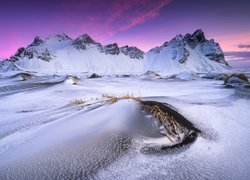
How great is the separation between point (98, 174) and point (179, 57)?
180 metres

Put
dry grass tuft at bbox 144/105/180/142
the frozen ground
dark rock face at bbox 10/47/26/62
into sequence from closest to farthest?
the frozen ground, dry grass tuft at bbox 144/105/180/142, dark rock face at bbox 10/47/26/62

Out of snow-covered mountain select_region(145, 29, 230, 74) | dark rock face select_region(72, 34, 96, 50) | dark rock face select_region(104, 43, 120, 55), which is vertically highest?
dark rock face select_region(72, 34, 96, 50)

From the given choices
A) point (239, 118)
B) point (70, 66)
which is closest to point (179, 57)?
point (70, 66)

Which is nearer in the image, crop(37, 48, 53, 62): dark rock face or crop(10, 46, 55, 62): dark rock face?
crop(10, 46, 55, 62): dark rock face

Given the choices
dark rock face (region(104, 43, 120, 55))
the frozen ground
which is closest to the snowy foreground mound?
dark rock face (region(104, 43, 120, 55))

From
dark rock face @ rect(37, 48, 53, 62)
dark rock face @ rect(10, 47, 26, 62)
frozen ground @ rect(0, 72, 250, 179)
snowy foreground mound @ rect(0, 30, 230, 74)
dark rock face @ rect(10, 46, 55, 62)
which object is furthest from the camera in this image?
dark rock face @ rect(10, 47, 26, 62)

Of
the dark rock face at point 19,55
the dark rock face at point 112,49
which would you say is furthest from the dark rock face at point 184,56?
the dark rock face at point 19,55

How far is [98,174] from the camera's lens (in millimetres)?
2256

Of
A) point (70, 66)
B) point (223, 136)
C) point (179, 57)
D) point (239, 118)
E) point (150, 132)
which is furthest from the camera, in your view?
point (179, 57)

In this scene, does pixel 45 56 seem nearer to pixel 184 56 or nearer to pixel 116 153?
pixel 184 56

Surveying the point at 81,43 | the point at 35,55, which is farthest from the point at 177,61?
the point at 35,55

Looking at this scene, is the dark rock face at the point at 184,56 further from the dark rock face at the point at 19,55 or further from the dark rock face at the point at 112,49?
the dark rock face at the point at 19,55

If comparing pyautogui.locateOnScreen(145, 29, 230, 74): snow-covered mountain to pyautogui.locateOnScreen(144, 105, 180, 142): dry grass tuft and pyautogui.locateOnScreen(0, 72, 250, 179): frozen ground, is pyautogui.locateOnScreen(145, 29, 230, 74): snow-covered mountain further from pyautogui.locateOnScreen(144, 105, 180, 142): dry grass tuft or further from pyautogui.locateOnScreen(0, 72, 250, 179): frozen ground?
pyautogui.locateOnScreen(0, 72, 250, 179): frozen ground

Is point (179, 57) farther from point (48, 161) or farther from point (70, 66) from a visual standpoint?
point (48, 161)
